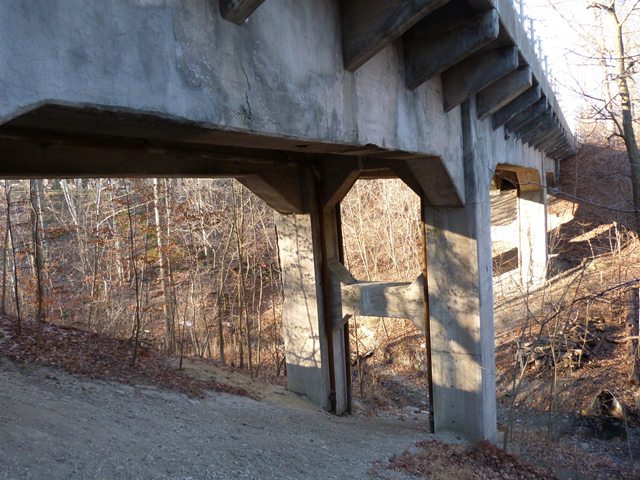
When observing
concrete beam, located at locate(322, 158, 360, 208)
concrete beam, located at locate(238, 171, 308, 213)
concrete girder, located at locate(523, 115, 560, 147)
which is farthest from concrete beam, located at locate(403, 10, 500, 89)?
concrete girder, located at locate(523, 115, 560, 147)

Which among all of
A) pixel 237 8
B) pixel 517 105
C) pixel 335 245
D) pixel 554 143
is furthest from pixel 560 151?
pixel 237 8

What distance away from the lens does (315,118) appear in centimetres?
344

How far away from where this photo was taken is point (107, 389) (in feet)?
23.8

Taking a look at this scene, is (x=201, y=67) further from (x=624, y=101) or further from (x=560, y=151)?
(x=560, y=151)

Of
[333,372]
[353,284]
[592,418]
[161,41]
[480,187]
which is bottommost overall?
[592,418]

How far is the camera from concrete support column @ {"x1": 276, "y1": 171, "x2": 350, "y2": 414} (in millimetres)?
8445

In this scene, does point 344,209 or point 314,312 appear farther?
point 344,209

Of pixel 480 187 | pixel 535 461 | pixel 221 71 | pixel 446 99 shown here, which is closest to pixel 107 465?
pixel 221 71

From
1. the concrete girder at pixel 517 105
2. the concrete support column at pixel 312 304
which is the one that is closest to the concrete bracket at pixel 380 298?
the concrete support column at pixel 312 304

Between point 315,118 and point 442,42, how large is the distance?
2.09 metres

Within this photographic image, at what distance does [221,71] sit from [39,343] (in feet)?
26.2

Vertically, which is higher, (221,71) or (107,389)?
(221,71)

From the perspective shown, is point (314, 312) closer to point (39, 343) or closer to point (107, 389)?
point (107, 389)

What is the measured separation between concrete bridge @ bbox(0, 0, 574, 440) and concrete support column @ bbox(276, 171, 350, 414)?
3cm
